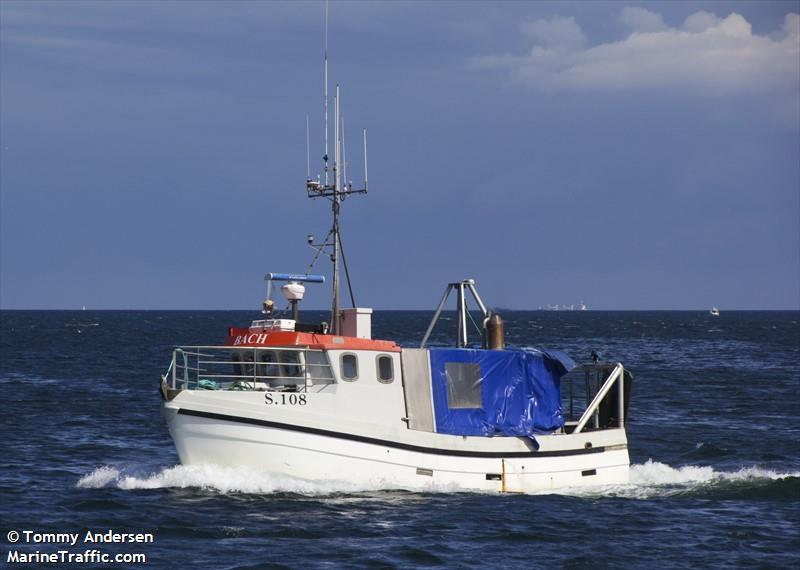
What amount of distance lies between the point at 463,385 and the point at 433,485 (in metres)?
2.67

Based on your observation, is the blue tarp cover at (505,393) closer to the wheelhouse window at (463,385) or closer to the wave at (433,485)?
the wheelhouse window at (463,385)

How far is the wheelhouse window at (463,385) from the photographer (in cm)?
2744

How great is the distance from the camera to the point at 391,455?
85.1 feet

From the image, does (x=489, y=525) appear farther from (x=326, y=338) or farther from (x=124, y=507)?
(x=124, y=507)

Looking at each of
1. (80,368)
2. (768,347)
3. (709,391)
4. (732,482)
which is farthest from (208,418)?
(768,347)

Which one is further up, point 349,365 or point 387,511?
point 349,365

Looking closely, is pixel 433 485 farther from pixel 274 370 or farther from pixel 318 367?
pixel 274 370

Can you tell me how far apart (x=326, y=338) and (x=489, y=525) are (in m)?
5.79

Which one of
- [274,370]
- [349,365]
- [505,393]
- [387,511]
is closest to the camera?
[387,511]

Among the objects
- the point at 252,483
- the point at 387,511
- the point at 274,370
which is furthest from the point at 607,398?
the point at 252,483

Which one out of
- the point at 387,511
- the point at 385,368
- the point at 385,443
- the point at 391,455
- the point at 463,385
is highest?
the point at 385,368

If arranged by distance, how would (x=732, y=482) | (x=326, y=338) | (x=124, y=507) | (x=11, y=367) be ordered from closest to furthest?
(x=124, y=507), (x=326, y=338), (x=732, y=482), (x=11, y=367)

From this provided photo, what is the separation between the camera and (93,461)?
32.0 meters

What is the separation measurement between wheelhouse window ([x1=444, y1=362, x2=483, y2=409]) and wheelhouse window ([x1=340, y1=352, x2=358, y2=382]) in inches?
90.9
